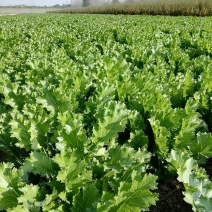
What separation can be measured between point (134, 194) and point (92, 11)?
159ft

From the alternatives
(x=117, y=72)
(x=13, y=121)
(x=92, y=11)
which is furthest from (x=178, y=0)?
(x=13, y=121)

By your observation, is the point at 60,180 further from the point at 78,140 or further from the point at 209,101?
the point at 209,101

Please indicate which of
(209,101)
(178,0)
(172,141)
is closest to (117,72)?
(209,101)

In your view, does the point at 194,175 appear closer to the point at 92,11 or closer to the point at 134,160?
the point at 134,160

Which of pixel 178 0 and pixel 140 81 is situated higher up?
pixel 178 0

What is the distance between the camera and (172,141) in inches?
99.9

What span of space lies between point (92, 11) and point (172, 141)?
47728 millimetres

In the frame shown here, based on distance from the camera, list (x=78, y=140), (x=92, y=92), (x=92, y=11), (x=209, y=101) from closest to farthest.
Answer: (x=78, y=140) < (x=209, y=101) < (x=92, y=92) < (x=92, y=11)

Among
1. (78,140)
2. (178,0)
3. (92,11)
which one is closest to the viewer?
Result: (78,140)

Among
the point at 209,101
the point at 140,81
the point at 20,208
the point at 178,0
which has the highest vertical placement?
the point at 178,0

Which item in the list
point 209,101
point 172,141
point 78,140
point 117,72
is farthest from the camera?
point 117,72

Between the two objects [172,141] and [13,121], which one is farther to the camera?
[172,141]

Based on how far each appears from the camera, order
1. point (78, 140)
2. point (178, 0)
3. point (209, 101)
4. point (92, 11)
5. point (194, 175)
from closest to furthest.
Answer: point (194, 175) < point (78, 140) < point (209, 101) < point (178, 0) < point (92, 11)

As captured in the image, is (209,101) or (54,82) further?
(54,82)
